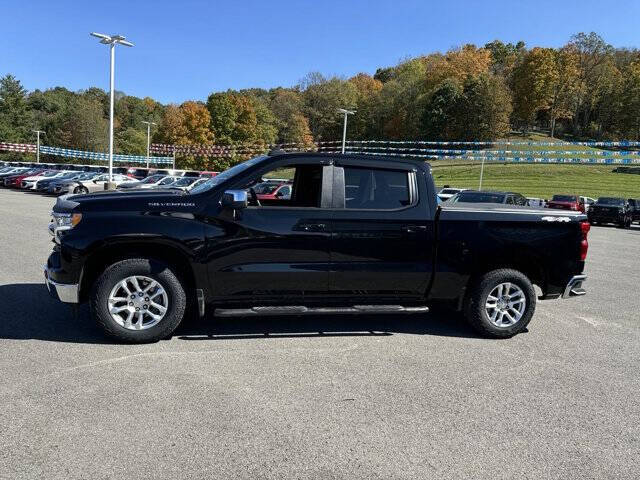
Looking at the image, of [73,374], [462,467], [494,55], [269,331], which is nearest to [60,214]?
[73,374]

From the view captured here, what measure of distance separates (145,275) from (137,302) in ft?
0.88

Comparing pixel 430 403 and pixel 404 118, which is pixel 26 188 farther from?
pixel 404 118

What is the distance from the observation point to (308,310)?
5004mm

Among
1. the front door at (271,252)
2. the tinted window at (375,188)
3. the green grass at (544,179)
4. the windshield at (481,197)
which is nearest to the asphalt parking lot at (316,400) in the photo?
the front door at (271,252)

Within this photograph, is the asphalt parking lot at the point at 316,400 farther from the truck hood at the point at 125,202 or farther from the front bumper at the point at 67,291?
the truck hood at the point at 125,202

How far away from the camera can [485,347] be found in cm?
525

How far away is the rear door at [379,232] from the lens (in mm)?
5035

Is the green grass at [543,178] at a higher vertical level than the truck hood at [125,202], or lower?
higher

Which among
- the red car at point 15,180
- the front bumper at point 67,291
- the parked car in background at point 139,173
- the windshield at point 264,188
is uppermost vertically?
the parked car in background at point 139,173

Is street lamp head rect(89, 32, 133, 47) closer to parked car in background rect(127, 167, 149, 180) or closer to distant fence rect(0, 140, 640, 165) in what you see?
parked car in background rect(127, 167, 149, 180)

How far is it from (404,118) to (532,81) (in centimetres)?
2347

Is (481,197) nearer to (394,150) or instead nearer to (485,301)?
(485,301)

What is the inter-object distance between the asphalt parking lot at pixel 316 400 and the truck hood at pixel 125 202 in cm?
129

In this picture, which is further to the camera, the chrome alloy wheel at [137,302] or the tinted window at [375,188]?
the tinted window at [375,188]
